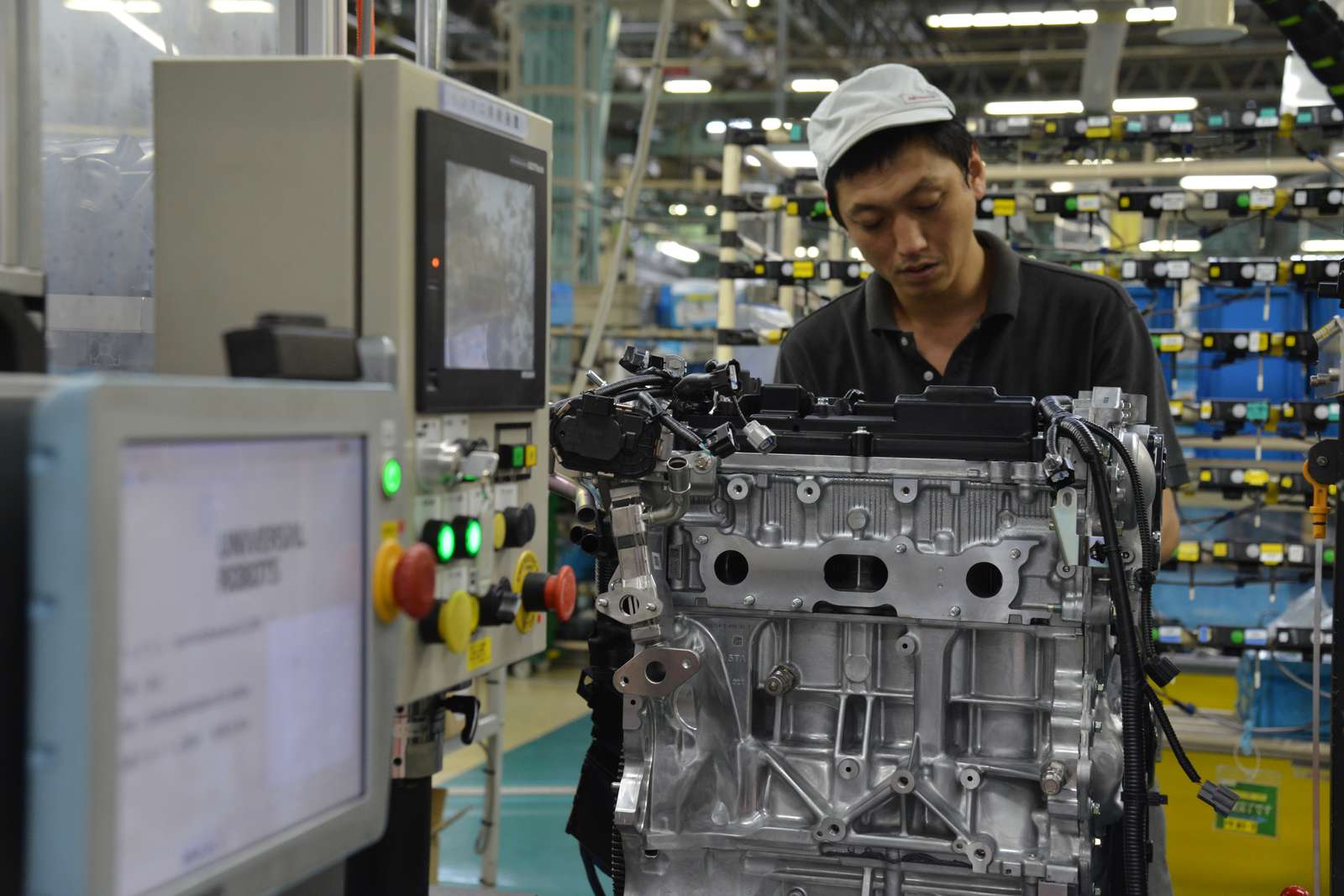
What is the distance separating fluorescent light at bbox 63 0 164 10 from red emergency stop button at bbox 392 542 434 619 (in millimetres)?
1075

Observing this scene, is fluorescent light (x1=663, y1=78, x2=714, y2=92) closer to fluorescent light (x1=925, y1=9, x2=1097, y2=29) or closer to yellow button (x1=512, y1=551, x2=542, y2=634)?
fluorescent light (x1=925, y1=9, x2=1097, y2=29)

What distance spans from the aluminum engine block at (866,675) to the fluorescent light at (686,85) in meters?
12.5

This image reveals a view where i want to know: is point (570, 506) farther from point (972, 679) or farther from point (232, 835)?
point (232, 835)

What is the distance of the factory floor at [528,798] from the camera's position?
4742 millimetres

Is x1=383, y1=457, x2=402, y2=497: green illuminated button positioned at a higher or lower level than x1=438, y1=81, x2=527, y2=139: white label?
lower

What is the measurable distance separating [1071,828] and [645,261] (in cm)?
1349

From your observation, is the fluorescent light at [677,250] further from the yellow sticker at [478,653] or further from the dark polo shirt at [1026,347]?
the yellow sticker at [478,653]

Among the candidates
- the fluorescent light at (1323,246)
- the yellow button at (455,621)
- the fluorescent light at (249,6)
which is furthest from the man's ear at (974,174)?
the fluorescent light at (1323,246)

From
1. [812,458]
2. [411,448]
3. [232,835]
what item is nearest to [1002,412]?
[812,458]

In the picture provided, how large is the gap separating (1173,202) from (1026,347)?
380cm

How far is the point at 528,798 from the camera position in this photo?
574 cm

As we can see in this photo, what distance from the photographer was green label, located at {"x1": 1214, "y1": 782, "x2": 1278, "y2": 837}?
4.65 metres

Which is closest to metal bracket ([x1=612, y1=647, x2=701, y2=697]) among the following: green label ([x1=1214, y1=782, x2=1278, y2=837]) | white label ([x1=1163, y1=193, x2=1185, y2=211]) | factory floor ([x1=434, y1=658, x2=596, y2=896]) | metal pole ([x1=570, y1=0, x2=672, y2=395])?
factory floor ([x1=434, y1=658, x2=596, y2=896])

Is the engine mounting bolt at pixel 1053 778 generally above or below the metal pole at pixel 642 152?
below
